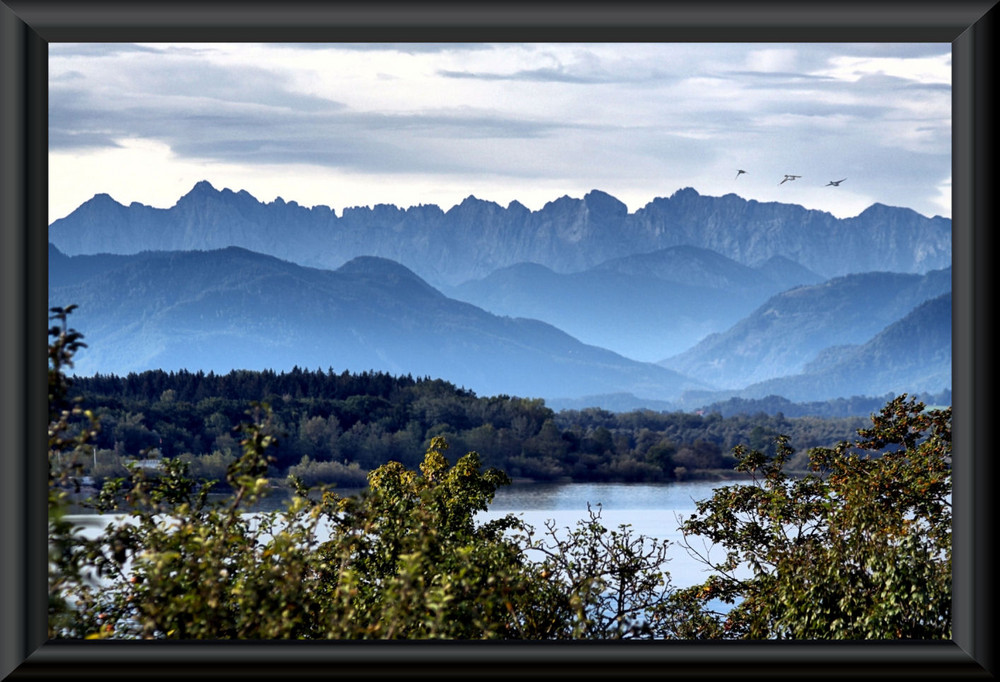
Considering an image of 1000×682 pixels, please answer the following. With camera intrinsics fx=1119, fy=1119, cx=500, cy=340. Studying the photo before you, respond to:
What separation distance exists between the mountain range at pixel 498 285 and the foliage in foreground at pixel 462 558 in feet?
188

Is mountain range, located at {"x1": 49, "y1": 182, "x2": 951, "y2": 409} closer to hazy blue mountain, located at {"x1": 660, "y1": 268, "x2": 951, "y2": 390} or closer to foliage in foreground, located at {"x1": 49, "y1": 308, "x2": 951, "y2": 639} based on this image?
hazy blue mountain, located at {"x1": 660, "y1": 268, "x2": 951, "y2": 390}

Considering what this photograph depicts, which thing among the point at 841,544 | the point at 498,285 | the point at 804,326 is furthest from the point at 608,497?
the point at 498,285

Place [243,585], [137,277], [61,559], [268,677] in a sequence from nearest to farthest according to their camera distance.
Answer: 1. [268,677]
2. [61,559]
3. [243,585]
4. [137,277]

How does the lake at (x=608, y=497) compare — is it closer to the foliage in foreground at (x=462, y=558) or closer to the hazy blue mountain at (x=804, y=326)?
the foliage in foreground at (x=462, y=558)

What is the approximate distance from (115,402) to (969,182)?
26.9 metres

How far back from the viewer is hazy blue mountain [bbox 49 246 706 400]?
67000mm

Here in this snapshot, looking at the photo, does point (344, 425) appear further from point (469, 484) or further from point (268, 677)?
point (268, 677)

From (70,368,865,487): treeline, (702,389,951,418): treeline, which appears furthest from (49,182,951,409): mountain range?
(70,368,865,487): treeline

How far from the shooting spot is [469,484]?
22.7 feet

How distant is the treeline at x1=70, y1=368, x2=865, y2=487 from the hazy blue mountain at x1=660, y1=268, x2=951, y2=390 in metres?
39.3

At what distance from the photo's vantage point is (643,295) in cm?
8431

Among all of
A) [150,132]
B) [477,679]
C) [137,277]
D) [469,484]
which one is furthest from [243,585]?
[137,277]

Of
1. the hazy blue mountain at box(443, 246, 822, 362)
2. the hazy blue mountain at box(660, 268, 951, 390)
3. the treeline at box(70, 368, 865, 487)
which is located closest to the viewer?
the treeline at box(70, 368, 865, 487)

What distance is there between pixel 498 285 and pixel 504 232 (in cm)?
391
